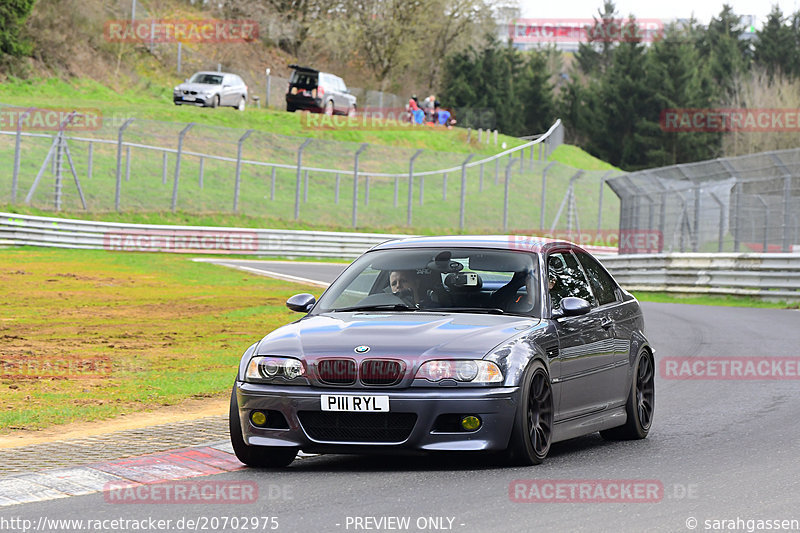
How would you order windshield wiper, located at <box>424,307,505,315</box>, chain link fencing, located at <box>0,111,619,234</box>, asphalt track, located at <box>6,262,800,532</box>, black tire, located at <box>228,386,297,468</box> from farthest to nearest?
chain link fencing, located at <box>0,111,619,234</box>, windshield wiper, located at <box>424,307,505,315</box>, black tire, located at <box>228,386,297,468</box>, asphalt track, located at <box>6,262,800,532</box>

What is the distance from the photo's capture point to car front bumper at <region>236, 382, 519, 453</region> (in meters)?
7.18

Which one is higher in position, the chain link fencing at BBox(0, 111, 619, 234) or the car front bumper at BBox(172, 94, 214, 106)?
the car front bumper at BBox(172, 94, 214, 106)

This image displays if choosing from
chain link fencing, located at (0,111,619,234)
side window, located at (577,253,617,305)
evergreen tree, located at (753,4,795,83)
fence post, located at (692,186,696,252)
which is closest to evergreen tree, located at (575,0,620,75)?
evergreen tree, located at (753,4,795,83)

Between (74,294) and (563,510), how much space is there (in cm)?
1732

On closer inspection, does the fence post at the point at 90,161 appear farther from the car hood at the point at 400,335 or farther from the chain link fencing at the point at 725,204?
the car hood at the point at 400,335

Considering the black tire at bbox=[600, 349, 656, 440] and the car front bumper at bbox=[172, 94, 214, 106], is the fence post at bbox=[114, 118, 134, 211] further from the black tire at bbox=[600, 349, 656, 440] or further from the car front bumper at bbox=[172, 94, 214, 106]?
the black tire at bbox=[600, 349, 656, 440]

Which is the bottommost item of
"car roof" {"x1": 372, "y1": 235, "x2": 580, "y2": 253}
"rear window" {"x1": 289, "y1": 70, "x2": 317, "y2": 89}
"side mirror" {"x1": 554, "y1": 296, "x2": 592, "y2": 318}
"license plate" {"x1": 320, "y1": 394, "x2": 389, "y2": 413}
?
"license plate" {"x1": 320, "y1": 394, "x2": 389, "y2": 413}

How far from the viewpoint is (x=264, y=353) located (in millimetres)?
7578

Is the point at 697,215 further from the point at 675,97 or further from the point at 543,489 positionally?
the point at 675,97

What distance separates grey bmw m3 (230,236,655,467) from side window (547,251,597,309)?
0.01m

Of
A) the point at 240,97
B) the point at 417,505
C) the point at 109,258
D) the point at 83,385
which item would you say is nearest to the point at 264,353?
the point at 417,505

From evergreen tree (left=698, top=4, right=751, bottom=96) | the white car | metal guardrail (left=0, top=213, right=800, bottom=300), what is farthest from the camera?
evergreen tree (left=698, top=4, right=751, bottom=96)

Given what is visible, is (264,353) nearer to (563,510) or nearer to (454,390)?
(454,390)

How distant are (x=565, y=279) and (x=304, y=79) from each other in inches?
2088
